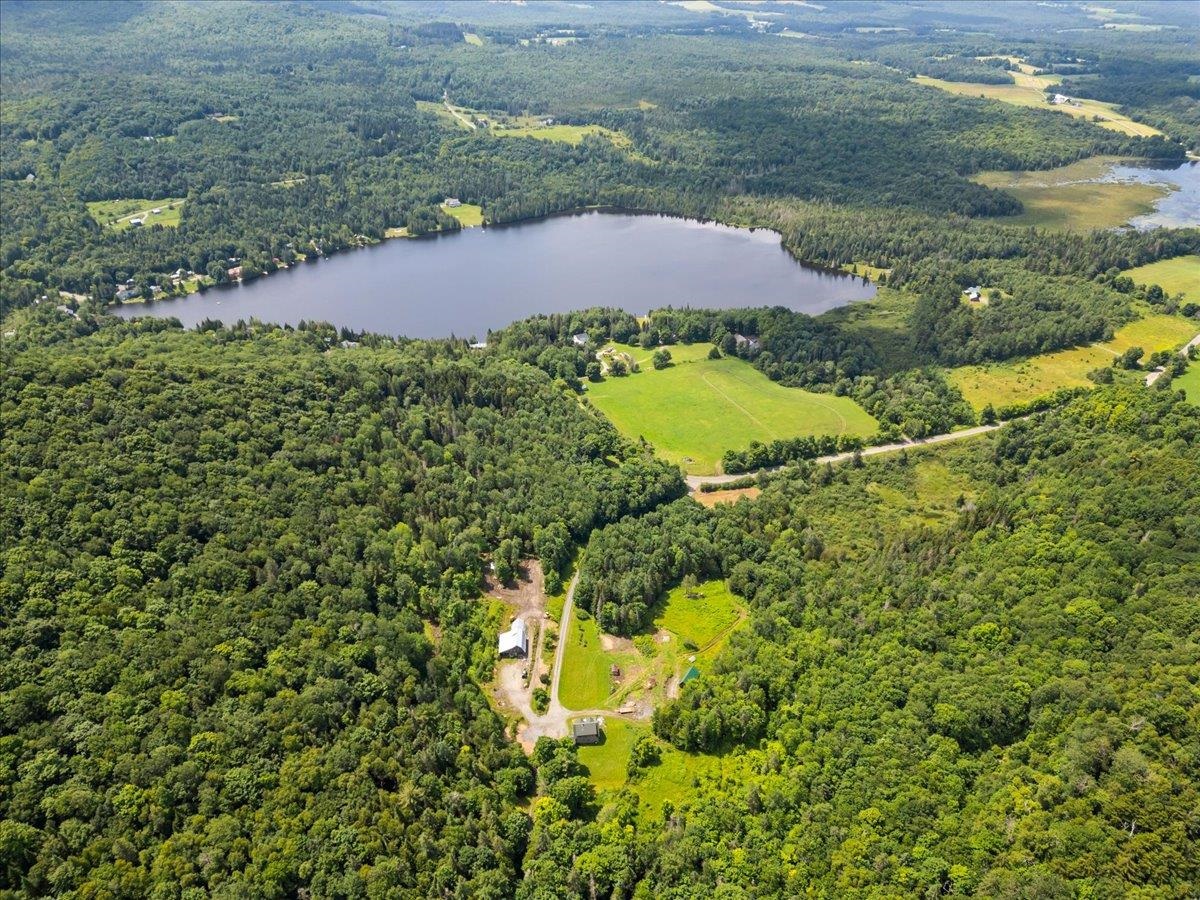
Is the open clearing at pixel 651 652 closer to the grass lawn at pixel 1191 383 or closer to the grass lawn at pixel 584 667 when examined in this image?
the grass lawn at pixel 584 667

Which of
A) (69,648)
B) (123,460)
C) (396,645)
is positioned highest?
(123,460)

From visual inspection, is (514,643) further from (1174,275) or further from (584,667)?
(1174,275)

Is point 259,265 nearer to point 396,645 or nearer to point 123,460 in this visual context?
point 123,460

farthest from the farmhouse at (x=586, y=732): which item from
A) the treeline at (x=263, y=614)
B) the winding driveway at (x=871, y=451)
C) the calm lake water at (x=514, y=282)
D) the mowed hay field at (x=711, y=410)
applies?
the calm lake water at (x=514, y=282)

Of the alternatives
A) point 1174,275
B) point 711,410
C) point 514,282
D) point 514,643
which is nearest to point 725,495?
point 711,410

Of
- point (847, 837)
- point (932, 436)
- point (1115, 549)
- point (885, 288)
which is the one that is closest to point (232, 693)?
point (847, 837)
